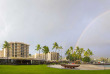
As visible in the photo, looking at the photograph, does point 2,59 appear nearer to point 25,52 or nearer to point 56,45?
point 56,45

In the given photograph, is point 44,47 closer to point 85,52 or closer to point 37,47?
point 37,47

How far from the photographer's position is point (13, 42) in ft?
362

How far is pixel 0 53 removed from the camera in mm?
135625

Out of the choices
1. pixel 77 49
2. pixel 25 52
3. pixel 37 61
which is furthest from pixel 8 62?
pixel 77 49

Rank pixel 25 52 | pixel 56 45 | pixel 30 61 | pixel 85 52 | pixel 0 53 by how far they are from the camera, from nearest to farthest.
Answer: pixel 30 61 < pixel 56 45 < pixel 85 52 < pixel 25 52 < pixel 0 53

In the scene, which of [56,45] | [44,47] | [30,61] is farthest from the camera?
[56,45]

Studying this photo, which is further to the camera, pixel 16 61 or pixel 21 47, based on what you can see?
pixel 21 47

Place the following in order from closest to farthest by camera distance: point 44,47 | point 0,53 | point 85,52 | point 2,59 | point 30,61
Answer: point 2,59 < point 30,61 < point 44,47 < point 85,52 < point 0,53

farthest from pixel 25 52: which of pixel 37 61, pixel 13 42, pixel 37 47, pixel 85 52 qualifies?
pixel 85 52

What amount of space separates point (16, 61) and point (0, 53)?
275 feet

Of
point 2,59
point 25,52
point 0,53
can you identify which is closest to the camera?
point 2,59

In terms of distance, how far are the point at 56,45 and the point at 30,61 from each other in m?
37.9

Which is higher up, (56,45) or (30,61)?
(56,45)

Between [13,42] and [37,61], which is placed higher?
[13,42]
